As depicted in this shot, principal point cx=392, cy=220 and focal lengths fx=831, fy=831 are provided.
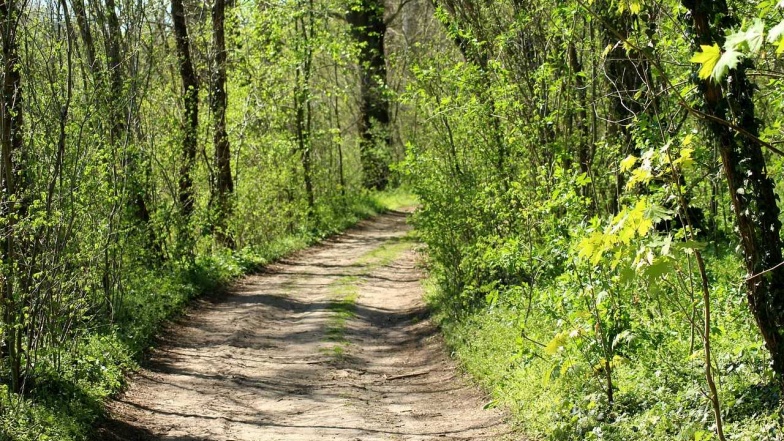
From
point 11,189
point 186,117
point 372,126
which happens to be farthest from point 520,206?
point 372,126

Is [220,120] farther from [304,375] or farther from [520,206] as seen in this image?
[520,206]

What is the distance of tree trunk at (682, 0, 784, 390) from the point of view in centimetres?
453

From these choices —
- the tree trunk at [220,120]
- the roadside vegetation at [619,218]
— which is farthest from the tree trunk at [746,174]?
the tree trunk at [220,120]

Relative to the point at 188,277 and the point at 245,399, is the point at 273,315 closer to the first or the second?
the point at 188,277

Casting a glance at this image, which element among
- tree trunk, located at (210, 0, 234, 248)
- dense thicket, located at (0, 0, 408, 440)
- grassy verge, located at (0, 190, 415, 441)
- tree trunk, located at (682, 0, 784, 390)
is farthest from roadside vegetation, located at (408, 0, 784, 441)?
tree trunk, located at (210, 0, 234, 248)

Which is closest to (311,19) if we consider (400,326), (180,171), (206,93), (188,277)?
(206,93)

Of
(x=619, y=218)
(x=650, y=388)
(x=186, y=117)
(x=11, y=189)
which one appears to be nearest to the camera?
(x=619, y=218)

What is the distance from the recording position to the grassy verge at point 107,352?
23.7ft

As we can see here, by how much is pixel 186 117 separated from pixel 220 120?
184 centimetres

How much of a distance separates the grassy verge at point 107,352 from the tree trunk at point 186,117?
1.25m

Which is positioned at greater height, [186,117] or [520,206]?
[186,117]

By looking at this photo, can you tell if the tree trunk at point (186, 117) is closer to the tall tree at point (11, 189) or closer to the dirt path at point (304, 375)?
the dirt path at point (304, 375)

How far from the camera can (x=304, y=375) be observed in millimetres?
10234

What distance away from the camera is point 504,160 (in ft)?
35.6
